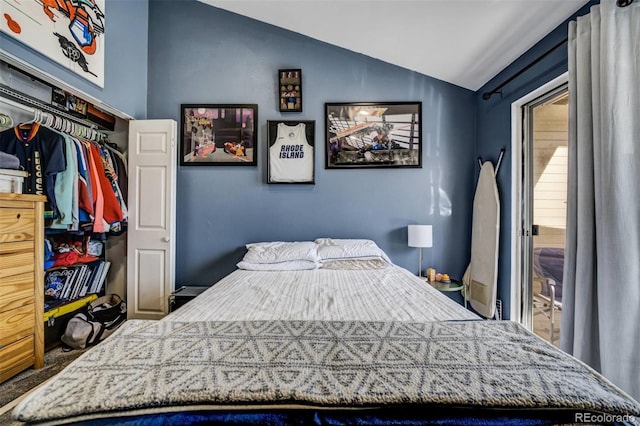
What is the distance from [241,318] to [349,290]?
71 cm

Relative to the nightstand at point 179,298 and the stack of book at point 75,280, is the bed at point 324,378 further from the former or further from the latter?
the stack of book at point 75,280

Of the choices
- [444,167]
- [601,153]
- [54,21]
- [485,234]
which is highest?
[54,21]

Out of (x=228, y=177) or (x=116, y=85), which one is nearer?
(x=116, y=85)

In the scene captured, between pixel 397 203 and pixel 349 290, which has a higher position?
pixel 397 203

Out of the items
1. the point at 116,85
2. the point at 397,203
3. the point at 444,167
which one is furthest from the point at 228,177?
the point at 444,167

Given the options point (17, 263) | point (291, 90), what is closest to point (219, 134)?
point (291, 90)

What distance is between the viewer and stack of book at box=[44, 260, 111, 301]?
2.18 m

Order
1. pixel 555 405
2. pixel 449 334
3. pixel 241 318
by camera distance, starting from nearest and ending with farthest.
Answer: pixel 555 405
pixel 449 334
pixel 241 318

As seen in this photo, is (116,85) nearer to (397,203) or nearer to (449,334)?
(397,203)

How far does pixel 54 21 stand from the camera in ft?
5.98

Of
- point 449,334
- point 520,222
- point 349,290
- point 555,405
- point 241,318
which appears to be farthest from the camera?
point 520,222

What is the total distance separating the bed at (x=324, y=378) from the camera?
61 cm

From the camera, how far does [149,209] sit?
259cm

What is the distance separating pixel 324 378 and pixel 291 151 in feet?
7.58
